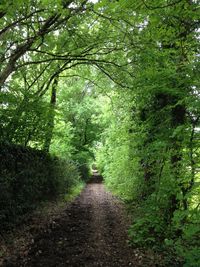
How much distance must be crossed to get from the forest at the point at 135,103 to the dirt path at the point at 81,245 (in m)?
0.52

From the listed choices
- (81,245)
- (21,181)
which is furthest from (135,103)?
(81,245)

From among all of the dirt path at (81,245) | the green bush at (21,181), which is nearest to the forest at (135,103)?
the green bush at (21,181)

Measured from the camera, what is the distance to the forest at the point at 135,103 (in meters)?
5.58

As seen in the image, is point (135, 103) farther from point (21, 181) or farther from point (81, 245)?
point (81, 245)

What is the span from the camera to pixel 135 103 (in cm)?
882

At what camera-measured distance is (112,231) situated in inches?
318

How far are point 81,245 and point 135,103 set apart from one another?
433cm

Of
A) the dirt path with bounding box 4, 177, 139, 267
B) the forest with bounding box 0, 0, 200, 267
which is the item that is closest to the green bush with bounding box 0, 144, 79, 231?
the forest with bounding box 0, 0, 200, 267

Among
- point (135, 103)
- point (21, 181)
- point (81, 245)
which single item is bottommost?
point (81, 245)

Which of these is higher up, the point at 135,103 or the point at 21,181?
the point at 135,103

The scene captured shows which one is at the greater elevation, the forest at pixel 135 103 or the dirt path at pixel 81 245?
the forest at pixel 135 103

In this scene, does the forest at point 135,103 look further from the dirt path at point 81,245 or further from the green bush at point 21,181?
the dirt path at point 81,245

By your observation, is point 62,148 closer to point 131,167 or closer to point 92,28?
point 131,167

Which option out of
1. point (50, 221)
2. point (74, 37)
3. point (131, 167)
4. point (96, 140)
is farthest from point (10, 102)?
point (96, 140)
